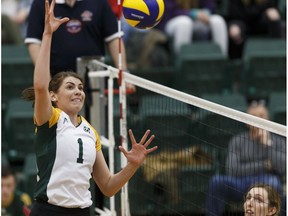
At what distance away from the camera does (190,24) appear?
13047mm

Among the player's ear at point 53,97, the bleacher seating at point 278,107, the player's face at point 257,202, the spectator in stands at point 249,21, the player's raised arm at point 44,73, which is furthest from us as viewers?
the spectator in stands at point 249,21

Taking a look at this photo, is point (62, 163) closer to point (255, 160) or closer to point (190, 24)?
point (255, 160)

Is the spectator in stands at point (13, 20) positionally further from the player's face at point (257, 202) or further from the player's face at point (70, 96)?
the player's face at point (257, 202)

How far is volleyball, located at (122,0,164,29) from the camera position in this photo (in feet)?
25.1

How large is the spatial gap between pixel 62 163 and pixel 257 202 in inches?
59.1

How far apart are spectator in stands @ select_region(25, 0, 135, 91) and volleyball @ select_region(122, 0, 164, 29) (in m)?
0.78

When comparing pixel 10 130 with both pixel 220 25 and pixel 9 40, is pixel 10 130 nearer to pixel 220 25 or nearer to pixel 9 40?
Result: pixel 9 40

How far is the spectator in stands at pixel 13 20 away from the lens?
12.5m

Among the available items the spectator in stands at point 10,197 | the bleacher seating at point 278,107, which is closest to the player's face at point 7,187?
the spectator in stands at point 10,197

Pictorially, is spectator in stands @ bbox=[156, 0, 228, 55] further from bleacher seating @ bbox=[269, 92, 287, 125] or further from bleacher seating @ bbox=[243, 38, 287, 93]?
bleacher seating @ bbox=[269, 92, 287, 125]

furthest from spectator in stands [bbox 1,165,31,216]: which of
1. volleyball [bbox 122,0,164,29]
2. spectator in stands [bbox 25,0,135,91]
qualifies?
volleyball [bbox 122,0,164,29]

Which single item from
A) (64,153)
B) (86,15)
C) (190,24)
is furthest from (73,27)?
(190,24)

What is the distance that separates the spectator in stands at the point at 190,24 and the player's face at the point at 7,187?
4.10m

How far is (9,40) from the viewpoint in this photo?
42.0 ft
